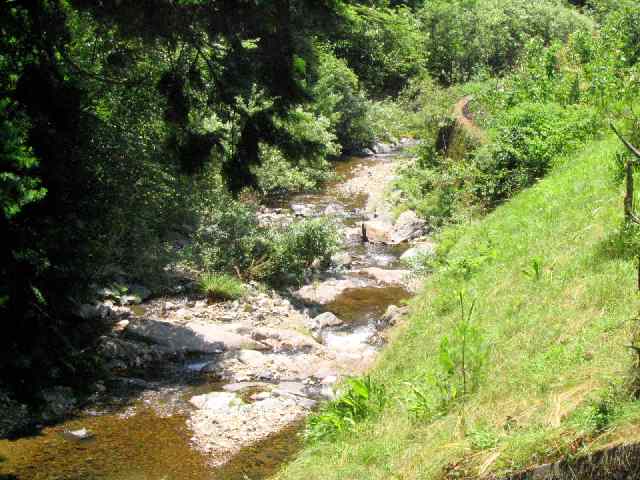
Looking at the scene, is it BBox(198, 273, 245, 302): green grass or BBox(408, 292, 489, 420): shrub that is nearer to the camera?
BBox(408, 292, 489, 420): shrub

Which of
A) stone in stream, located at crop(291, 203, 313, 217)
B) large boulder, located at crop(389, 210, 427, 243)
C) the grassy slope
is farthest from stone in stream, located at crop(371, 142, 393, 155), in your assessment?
the grassy slope

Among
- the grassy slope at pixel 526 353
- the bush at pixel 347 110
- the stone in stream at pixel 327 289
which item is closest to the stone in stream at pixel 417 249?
the stone in stream at pixel 327 289

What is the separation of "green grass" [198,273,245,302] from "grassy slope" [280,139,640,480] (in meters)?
4.18

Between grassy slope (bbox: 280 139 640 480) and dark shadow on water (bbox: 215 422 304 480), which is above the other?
grassy slope (bbox: 280 139 640 480)

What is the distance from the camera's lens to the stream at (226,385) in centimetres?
702

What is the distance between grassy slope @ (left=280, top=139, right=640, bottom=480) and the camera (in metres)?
4.16

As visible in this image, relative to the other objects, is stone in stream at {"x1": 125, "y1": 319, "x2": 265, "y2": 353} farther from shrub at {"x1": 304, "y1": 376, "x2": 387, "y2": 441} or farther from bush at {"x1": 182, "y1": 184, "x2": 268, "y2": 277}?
shrub at {"x1": 304, "y1": 376, "x2": 387, "y2": 441}

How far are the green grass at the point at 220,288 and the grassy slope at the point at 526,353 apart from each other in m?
4.18

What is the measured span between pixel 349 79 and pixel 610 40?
40.5 feet

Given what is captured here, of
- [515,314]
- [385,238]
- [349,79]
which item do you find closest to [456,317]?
[515,314]

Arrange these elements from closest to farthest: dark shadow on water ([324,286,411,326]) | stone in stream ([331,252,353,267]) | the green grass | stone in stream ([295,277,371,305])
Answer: dark shadow on water ([324,286,411,326]), the green grass, stone in stream ([295,277,371,305]), stone in stream ([331,252,353,267])

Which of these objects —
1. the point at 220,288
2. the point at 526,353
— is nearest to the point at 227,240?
the point at 220,288

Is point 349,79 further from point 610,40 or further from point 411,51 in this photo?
point 610,40

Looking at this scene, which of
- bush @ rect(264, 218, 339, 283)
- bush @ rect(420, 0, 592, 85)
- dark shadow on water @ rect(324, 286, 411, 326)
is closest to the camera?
dark shadow on water @ rect(324, 286, 411, 326)
